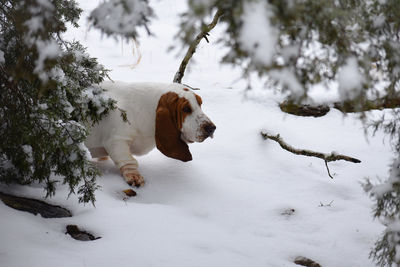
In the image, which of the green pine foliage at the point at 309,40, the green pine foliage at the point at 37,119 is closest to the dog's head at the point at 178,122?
the green pine foliage at the point at 37,119

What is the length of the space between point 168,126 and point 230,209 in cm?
84

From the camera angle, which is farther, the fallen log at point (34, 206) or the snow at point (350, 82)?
the fallen log at point (34, 206)

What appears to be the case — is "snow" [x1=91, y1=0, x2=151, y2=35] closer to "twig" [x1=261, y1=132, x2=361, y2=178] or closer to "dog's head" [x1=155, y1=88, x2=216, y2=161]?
"dog's head" [x1=155, y1=88, x2=216, y2=161]

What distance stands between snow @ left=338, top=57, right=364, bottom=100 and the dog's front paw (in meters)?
2.21

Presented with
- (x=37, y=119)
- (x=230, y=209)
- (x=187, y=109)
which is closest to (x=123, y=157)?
(x=187, y=109)

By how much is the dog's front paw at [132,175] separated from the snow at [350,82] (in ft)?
7.26

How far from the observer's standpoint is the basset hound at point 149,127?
3.40 m

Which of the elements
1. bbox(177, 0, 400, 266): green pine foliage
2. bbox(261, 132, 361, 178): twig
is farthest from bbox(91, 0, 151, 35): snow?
bbox(261, 132, 361, 178): twig

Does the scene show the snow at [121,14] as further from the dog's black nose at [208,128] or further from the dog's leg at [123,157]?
the dog's leg at [123,157]

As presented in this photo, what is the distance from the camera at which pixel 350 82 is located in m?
1.43

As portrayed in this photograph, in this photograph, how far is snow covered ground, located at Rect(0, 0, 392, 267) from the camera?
230cm

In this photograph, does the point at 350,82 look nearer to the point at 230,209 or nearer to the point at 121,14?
the point at 121,14

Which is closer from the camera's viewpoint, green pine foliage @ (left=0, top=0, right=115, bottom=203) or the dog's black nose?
green pine foliage @ (left=0, top=0, right=115, bottom=203)

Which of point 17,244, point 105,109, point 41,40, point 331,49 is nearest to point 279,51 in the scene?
point 331,49
